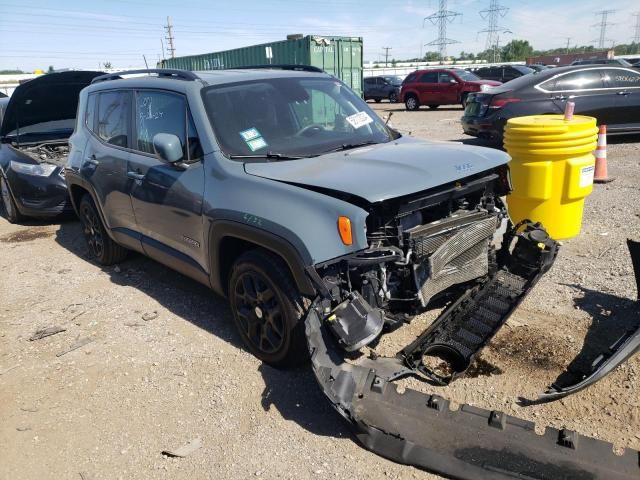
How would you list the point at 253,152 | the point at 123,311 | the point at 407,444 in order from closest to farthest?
1. the point at 407,444
2. the point at 253,152
3. the point at 123,311

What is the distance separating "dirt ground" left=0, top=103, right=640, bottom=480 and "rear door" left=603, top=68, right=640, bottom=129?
584 cm

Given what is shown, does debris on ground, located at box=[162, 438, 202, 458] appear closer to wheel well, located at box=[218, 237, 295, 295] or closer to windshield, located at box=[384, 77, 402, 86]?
wheel well, located at box=[218, 237, 295, 295]

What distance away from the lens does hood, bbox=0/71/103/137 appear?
7.58 meters

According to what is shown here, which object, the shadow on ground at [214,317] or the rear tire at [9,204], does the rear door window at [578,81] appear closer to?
the shadow on ground at [214,317]

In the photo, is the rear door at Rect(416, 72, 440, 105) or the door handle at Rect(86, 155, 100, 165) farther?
the rear door at Rect(416, 72, 440, 105)

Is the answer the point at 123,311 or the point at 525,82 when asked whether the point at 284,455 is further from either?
the point at 525,82

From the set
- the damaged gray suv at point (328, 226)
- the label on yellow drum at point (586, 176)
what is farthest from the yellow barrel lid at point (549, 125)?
the damaged gray suv at point (328, 226)

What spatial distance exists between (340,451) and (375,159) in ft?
5.74

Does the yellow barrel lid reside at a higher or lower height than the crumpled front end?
higher

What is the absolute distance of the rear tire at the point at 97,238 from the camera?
18.2 ft

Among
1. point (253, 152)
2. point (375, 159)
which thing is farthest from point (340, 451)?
point (253, 152)

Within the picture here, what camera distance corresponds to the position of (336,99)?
4445mm

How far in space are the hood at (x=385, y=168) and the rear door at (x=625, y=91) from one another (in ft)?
25.8

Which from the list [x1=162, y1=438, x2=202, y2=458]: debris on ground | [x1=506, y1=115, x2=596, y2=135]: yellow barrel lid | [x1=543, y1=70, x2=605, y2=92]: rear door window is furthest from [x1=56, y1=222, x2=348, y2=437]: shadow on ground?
[x1=543, y1=70, x2=605, y2=92]: rear door window
